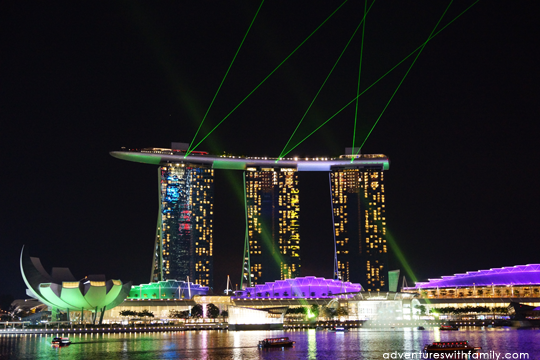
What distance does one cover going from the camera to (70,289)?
104188mm

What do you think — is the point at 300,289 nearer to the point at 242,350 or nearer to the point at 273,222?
the point at 273,222

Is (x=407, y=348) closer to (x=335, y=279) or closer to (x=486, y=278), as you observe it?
(x=486, y=278)

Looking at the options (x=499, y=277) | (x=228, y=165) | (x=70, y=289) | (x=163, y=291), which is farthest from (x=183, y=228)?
(x=499, y=277)

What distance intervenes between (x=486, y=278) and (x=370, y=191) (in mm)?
38505

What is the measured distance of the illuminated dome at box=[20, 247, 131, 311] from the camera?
4128 inches

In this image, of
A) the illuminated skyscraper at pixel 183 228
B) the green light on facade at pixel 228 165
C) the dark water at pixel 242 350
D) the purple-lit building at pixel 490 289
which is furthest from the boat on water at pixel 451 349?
the green light on facade at pixel 228 165

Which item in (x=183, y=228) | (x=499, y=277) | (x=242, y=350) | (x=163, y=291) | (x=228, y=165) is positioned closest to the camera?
(x=242, y=350)

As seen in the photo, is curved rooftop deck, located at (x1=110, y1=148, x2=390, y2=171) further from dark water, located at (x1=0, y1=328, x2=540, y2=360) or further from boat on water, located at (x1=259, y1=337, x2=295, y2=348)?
boat on water, located at (x1=259, y1=337, x2=295, y2=348)

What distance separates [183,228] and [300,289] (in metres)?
31.7

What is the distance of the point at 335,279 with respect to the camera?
167 meters

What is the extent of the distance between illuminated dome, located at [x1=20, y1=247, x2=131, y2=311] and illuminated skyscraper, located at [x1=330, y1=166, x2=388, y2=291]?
70.1 m

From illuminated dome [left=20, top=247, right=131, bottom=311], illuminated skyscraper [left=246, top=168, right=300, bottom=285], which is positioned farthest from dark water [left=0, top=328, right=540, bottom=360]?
illuminated skyscraper [left=246, top=168, right=300, bottom=285]

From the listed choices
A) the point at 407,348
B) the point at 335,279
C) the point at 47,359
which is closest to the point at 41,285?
the point at 47,359

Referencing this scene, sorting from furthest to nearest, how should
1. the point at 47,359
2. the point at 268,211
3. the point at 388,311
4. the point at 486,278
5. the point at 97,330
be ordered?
1. the point at 268,211
2. the point at 486,278
3. the point at 388,311
4. the point at 97,330
5. the point at 47,359
